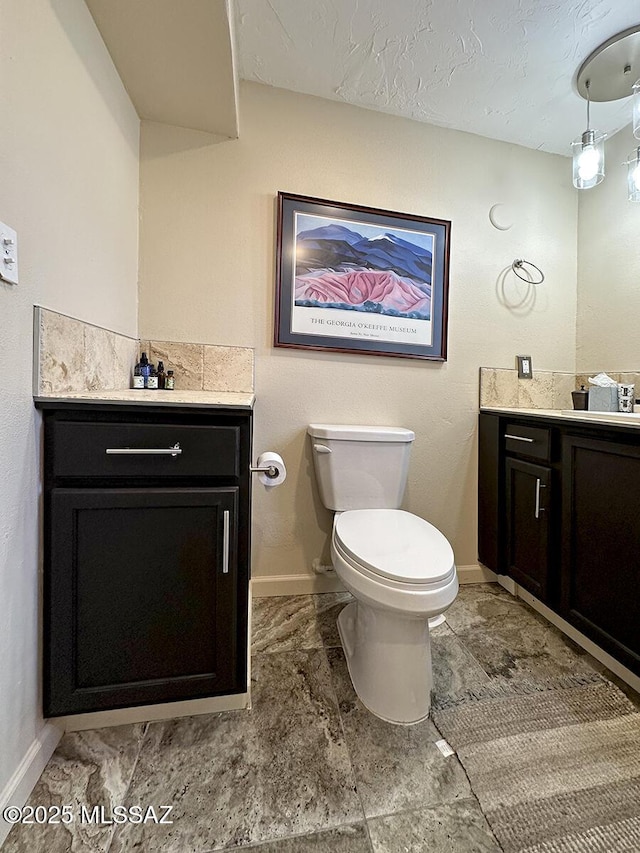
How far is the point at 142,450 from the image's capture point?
2.91ft

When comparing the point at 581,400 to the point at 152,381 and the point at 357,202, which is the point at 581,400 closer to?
the point at 357,202

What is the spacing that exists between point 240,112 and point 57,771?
7.46 ft

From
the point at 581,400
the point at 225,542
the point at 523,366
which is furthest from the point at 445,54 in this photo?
the point at 225,542

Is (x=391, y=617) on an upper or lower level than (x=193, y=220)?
lower

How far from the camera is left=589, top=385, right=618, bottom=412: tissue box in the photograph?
5.08ft

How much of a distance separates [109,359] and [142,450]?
1.70 feet

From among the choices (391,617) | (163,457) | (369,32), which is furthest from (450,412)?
(369,32)

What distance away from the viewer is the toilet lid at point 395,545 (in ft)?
3.16

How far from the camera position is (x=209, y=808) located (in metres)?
0.79

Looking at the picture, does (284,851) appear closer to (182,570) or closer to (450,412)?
(182,570)

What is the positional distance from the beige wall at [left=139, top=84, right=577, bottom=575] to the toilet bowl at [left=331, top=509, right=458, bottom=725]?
573 mm

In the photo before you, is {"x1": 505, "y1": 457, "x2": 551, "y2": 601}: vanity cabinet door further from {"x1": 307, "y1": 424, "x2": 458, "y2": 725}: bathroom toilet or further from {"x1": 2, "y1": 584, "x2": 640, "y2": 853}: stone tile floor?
{"x1": 307, "y1": 424, "x2": 458, "y2": 725}: bathroom toilet

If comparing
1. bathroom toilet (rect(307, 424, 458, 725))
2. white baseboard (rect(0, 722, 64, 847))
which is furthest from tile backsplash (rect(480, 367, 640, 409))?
white baseboard (rect(0, 722, 64, 847))

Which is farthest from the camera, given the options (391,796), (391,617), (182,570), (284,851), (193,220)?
(193,220)
